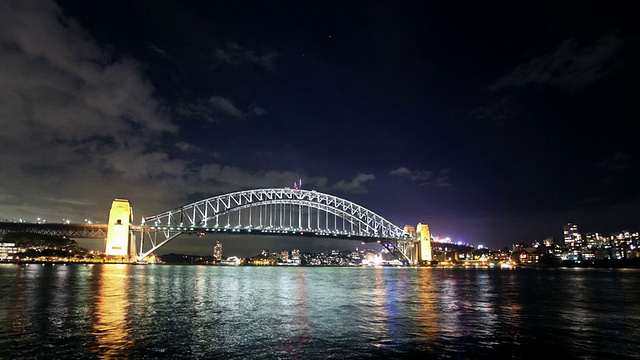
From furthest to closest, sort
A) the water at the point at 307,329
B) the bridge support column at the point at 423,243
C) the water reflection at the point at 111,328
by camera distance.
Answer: the bridge support column at the point at 423,243, the water at the point at 307,329, the water reflection at the point at 111,328

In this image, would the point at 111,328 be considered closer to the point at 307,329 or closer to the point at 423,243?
the point at 307,329

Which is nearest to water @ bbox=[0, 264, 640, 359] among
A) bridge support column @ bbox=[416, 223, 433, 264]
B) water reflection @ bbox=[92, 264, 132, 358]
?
water reflection @ bbox=[92, 264, 132, 358]

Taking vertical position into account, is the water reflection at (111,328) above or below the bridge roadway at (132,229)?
below

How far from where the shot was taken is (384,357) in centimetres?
1218

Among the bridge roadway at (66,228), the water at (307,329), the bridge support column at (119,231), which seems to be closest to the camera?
the water at (307,329)

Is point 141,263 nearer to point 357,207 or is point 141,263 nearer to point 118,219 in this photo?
point 118,219

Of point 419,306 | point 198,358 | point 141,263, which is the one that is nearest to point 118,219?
point 141,263

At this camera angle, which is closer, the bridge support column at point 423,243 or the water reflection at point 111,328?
the water reflection at point 111,328

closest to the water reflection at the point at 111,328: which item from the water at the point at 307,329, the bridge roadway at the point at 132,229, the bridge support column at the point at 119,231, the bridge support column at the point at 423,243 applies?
the water at the point at 307,329

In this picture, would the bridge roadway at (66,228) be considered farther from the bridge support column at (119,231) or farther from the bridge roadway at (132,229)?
the bridge support column at (119,231)

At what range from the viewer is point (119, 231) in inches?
4301

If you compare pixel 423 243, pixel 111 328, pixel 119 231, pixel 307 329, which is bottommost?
pixel 307 329

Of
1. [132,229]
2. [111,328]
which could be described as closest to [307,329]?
[111,328]

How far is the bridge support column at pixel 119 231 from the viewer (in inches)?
4294
